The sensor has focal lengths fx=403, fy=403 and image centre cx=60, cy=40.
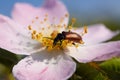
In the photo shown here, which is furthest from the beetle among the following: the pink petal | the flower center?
the pink petal

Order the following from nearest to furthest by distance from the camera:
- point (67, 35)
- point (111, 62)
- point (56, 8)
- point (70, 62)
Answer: point (111, 62)
point (70, 62)
point (67, 35)
point (56, 8)

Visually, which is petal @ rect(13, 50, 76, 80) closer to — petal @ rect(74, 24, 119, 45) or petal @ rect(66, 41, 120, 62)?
petal @ rect(66, 41, 120, 62)

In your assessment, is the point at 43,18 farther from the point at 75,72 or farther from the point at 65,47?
the point at 75,72

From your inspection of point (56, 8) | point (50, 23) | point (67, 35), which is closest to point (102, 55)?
point (67, 35)

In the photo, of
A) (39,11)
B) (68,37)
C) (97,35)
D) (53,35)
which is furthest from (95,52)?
(39,11)

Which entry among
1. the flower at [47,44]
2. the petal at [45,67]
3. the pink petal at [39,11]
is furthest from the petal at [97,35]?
the petal at [45,67]

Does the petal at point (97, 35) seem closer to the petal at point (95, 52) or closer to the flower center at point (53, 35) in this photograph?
the flower center at point (53, 35)
